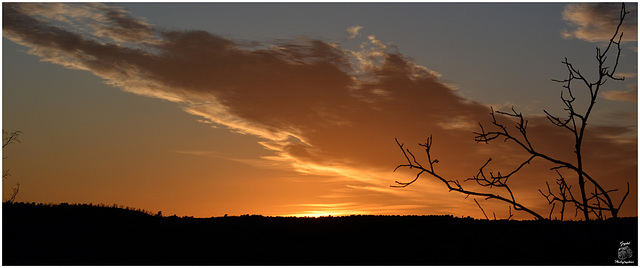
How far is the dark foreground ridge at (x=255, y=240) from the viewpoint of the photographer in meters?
18.2

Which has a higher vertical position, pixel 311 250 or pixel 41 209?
pixel 41 209

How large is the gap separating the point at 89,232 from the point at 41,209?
2737 millimetres

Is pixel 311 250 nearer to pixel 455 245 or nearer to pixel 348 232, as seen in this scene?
pixel 348 232

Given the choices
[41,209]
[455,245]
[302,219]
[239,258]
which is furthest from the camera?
[302,219]

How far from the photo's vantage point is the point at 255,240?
20.0 meters

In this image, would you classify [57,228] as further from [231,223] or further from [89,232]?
[231,223]

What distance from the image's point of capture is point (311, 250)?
63.3 ft

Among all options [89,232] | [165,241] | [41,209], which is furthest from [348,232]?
[41,209]

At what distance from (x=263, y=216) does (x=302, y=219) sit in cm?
159

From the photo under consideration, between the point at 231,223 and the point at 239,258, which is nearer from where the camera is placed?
the point at 239,258

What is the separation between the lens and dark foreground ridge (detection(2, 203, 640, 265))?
715 inches

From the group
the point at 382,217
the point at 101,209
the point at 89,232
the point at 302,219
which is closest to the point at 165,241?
the point at 89,232

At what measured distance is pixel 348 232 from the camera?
70.0ft

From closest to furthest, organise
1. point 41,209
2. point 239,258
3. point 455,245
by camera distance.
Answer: point 239,258 < point 455,245 < point 41,209
